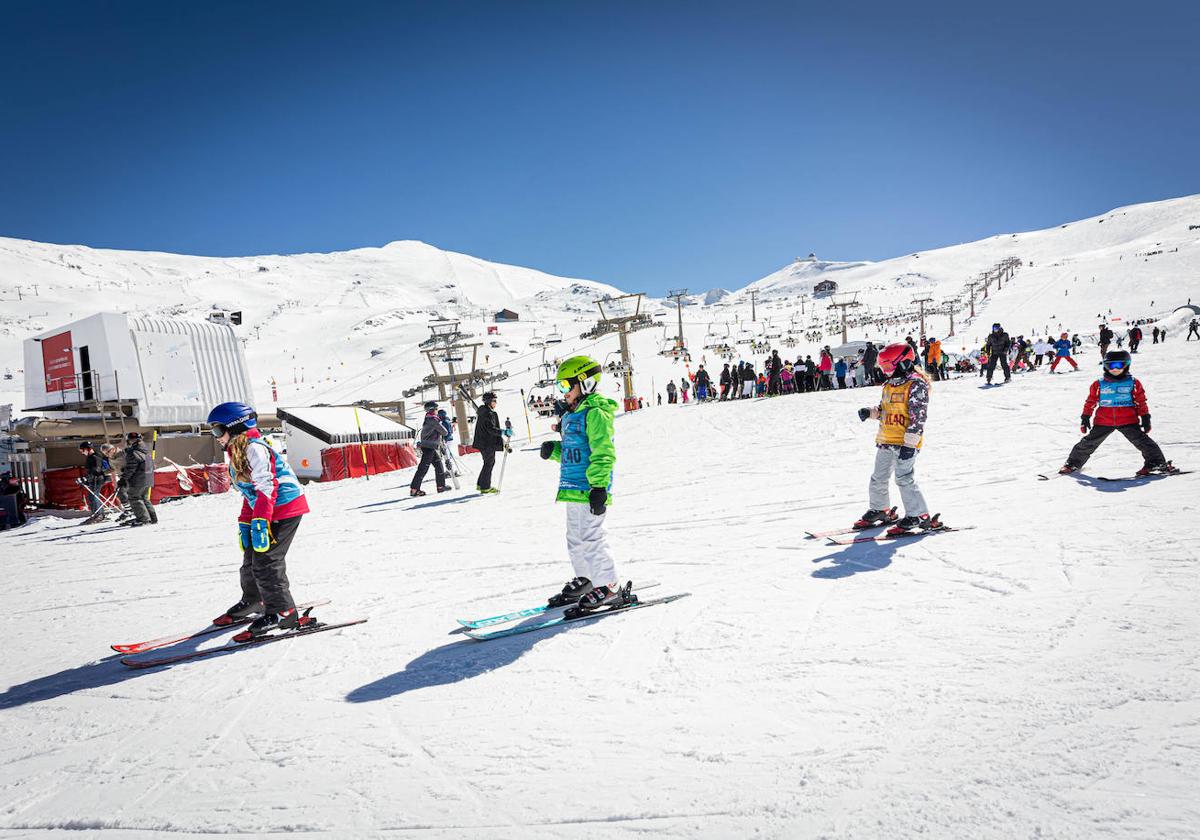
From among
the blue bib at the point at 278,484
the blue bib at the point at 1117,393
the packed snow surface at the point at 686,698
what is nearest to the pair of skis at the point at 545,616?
the packed snow surface at the point at 686,698

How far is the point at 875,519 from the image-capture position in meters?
6.54

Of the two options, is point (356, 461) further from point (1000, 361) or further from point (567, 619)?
point (1000, 361)

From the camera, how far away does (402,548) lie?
8.03 m

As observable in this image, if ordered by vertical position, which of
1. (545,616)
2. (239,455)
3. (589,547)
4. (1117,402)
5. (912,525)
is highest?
(239,455)

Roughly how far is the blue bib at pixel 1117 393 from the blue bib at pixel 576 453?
704cm

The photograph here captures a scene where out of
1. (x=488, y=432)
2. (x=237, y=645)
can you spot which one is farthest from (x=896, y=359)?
(x=488, y=432)

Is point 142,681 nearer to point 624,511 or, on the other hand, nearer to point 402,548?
point 402,548

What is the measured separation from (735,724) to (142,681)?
3.66 metres

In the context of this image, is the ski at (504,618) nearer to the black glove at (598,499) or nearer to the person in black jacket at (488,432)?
the black glove at (598,499)

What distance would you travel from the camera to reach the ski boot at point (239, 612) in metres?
5.12

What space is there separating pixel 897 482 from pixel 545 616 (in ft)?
11.9

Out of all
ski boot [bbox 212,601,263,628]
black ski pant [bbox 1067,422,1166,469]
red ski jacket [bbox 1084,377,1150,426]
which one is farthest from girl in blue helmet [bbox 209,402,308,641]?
black ski pant [bbox 1067,422,1166,469]

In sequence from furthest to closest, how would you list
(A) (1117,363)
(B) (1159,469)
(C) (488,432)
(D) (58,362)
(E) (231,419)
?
(D) (58,362) → (C) (488,432) → (A) (1117,363) → (B) (1159,469) → (E) (231,419)

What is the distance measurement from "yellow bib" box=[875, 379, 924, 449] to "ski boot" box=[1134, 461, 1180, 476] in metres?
3.77
